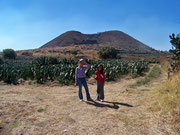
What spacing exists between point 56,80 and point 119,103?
21.2ft

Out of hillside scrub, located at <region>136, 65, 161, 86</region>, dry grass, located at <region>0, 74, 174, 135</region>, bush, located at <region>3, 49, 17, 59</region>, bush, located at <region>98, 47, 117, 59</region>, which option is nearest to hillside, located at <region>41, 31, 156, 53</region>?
bush, located at <region>98, 47, 117, 59</region>

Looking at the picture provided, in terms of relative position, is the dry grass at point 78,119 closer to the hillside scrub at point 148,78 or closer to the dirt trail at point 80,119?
the dirt trail at point 80,119

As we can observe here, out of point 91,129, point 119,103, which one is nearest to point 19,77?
point 119,103

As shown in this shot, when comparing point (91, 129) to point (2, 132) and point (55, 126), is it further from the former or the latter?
point (2, 132)

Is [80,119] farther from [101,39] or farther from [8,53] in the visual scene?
[101,39]

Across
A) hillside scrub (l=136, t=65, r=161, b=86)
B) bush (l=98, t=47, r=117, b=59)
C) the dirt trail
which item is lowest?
the dirt trail

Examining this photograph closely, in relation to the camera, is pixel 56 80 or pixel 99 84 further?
pixel 56 80

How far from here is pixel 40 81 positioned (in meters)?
10.8

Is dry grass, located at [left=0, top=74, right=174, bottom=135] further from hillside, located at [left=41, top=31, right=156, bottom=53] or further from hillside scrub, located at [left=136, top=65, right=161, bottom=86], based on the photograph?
hillside, located at [left=41, top=31, right=156, bottom=53]

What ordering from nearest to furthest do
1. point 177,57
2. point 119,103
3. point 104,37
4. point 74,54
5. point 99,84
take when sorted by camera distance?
point 119,103, point 99,84, point 177,57, point 74,54, point 104,37

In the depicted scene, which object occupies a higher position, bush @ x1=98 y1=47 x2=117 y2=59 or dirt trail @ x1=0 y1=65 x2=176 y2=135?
bush @ x1=98 y1=47 x2=117 y2=59

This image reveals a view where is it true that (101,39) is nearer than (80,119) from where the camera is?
No

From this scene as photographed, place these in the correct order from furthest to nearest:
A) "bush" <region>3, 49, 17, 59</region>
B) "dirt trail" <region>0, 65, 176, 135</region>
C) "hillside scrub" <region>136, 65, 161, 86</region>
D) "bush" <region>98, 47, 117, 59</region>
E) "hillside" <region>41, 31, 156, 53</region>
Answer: "hillside" <region>41, 31, 156, 53</region>
"bush" <region>3, 49, 17, 59</region>
"bush" <region>98, 47, 117, 59</region>
"hillside scrub" <region>136, 65, 161, 86</region>
"dirt trail" <region>0, 65, 176, 135</region>

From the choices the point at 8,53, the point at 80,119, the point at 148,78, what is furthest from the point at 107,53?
the point at 80,119
